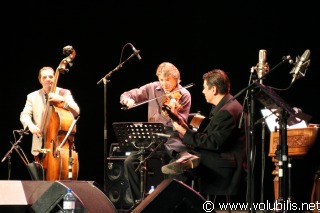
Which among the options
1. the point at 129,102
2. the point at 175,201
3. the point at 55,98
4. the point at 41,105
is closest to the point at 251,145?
the point at 175,201

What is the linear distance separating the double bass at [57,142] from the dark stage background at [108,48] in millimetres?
1521

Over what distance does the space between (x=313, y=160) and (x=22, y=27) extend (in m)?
4.44

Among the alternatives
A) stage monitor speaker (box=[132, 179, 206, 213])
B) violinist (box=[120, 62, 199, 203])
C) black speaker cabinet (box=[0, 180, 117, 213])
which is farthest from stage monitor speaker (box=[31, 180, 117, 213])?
violinist (box=[120, 62, 199, 203])

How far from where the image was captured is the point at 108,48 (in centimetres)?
846

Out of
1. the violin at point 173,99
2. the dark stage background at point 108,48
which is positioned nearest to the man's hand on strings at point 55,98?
the violin at point 173,99

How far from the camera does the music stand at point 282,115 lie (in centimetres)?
436

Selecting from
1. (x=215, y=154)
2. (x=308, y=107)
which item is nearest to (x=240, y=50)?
(x=308, y=107)

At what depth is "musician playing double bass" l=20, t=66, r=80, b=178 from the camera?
6.40 m

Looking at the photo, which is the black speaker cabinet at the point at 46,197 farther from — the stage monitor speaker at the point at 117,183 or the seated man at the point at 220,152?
the stage monitor speaker at the point at 117,183

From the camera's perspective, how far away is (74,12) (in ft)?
27.9

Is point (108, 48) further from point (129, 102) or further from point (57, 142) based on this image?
point (57, 142)

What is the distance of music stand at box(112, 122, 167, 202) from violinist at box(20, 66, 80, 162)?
3.16 ft

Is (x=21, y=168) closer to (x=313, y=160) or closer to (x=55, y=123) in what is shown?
(x=55, y=123)

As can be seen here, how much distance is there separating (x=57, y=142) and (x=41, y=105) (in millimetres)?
656
